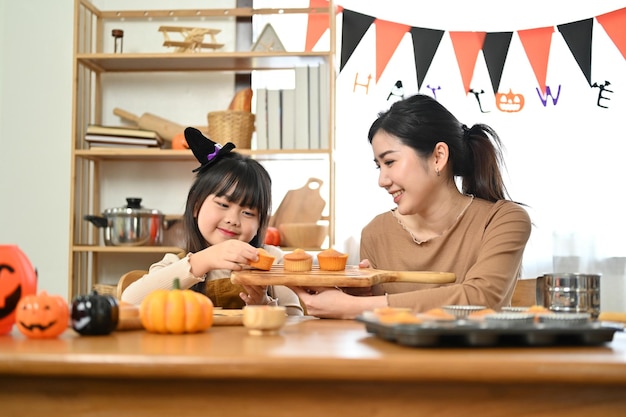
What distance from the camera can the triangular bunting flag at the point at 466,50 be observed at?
372cm

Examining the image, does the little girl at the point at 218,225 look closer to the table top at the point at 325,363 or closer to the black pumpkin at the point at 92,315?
the black pumpkin at the point at 92,315

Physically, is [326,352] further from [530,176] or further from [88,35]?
[88,35]

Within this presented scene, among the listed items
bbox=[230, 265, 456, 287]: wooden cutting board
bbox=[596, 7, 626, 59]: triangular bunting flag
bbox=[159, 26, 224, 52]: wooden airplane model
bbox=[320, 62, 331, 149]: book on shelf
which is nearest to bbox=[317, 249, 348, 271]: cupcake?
bbox=[230, 265, 456, 287]: wooden cutting board

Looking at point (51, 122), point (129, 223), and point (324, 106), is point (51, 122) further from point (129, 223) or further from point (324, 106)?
point (324, 106)

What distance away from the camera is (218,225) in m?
2.11

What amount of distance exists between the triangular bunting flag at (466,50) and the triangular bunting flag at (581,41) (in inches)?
16.6

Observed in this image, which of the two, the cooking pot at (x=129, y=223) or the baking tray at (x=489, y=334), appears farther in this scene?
the cooking pot at (x=129, y=223)

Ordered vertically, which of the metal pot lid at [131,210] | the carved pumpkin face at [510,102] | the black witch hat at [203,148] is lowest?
the metal pot lid at [131,210]

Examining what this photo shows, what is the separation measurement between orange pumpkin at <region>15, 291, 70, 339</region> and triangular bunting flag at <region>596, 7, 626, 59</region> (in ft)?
10.8

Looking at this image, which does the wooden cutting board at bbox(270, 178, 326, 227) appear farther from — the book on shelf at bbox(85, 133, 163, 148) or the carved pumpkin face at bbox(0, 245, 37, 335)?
the carved pumpkin face at bbox(0, 245, 37, 335)

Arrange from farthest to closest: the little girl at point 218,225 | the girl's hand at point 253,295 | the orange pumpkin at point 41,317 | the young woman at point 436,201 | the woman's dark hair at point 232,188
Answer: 1. the woman's dark hair at point 232,188
2. the young woman at point 436,201
3. the little girl at point 218,225
4. the girl's hand at point 253,295
5. the orange pumpkin at point 41,317

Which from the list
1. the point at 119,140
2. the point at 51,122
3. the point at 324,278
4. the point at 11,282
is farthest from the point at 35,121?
the point at 11,282

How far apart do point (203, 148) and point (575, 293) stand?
128cm

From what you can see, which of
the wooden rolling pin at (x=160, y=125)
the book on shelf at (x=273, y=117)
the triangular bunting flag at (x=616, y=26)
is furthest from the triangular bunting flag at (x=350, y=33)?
the triangular bunting flag at (x=616, y=26)
